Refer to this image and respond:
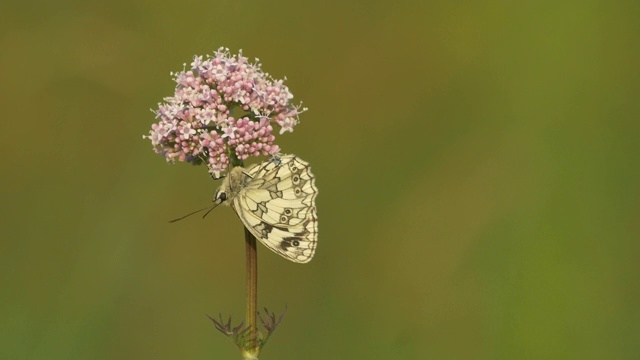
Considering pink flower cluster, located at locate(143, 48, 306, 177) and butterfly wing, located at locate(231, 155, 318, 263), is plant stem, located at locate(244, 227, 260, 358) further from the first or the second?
pink flower cluster, located at locate(143, 48, 306, 177)

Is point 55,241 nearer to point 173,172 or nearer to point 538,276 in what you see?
point 173,172

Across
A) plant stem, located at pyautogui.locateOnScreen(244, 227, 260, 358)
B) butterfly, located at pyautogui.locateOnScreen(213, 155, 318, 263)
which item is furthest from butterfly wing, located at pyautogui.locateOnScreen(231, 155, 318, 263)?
plant stem, located at pyautogui.locateOnScreen(244, 227, 260, 358)

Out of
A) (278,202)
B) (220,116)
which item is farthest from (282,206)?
(220,116)

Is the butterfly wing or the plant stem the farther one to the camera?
the butterfly wing

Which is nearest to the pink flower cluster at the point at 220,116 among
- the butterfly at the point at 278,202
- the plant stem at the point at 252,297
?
the butterfly at the point at 278,202

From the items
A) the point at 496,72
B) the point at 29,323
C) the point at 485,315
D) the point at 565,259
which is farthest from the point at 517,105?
the point at 29,323

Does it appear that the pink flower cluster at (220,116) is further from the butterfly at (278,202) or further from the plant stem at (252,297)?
the plant stem at (252,297)

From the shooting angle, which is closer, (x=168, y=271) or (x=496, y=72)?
(x=168, y=271)

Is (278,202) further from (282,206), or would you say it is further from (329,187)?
(329,187)
